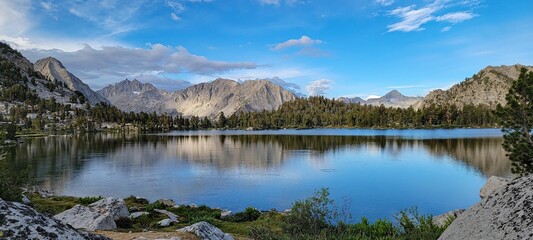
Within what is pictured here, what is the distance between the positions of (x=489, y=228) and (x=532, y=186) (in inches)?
39.0

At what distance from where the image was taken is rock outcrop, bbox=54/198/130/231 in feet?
54.3

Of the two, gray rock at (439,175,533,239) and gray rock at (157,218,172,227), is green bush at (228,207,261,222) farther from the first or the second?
gray rock at (439,175,533,239)

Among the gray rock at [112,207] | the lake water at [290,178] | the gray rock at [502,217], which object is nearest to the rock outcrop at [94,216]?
the gray rock at [112,207]

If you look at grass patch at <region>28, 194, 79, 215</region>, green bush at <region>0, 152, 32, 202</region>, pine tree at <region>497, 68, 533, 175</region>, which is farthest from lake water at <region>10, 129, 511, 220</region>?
green bush at <region>0, 152, 32, 202</region>

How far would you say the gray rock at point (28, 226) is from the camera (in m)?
4.97

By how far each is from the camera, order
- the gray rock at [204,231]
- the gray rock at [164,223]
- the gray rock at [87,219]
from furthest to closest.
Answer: the gray rock at [164,223] → the gray rock at [87,219] → the gray rock at [204,231]

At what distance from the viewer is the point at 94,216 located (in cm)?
1761

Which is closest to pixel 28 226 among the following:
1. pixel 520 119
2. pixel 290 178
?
pixel 520 119

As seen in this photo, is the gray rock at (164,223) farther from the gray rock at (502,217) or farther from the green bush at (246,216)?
the gray rock at (502,217)

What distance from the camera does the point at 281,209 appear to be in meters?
38.1

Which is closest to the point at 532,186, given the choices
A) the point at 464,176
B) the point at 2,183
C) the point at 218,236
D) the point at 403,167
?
the point at 218,236

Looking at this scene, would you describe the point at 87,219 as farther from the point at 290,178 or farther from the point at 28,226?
the point at 290,178

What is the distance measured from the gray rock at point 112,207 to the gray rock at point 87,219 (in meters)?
0.46

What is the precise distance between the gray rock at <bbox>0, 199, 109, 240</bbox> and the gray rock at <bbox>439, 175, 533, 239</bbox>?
636 centimetres
